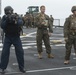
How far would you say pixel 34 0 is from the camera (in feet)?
157

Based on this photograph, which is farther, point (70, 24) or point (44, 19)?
point (44, 19)

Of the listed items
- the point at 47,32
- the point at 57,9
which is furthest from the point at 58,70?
the point at 57,9

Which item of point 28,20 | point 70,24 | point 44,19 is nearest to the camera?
point 70,24

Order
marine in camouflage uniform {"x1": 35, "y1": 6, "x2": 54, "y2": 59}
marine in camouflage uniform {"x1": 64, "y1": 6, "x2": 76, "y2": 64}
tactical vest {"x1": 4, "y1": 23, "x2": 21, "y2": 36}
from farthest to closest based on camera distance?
marine in camouflage uniform {"x1": 35, "y1": 6, "x2": 54, "y2": 59} → marine in camouflage uniform {"x1": 64, "y1": 6, "x2": 76, "y2": 64} → tactical vest {"x1": 4, "y1": 23, "x2": 21, "y2": 36}

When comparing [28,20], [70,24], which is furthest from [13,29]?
[28,20]

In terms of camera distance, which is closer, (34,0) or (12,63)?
(12,63)

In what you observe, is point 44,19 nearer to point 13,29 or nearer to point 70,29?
point 70,29

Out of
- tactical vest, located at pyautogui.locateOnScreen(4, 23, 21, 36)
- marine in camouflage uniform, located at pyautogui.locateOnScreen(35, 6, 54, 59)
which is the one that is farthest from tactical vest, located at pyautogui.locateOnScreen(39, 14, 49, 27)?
tactical vest, located at pyautogui.locateOnScreen(4, 23, 21, 36)

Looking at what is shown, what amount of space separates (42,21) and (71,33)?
1531 mm

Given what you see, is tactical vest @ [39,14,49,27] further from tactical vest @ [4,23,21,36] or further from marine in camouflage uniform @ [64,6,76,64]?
tactical vest @ [4,23,21,36]

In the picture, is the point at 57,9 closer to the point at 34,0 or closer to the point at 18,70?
the point at 34,0

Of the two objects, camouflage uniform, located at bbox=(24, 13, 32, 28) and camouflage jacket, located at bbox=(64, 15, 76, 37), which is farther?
camouflage uniform, located at bbox=(24, 13, 32, 28)

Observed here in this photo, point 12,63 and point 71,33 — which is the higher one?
point 71,33

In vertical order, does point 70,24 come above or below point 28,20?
above
